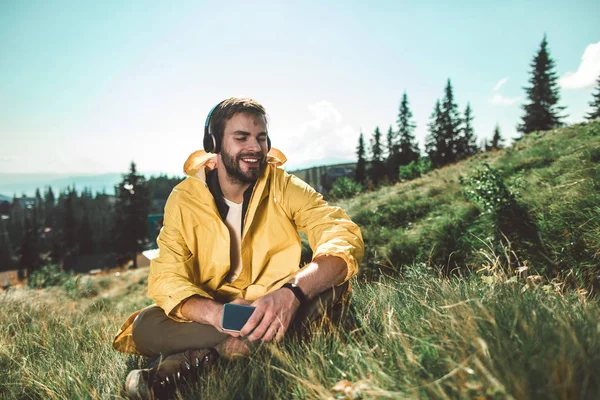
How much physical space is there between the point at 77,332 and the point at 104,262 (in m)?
95.5

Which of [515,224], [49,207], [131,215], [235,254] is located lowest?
[49,207]

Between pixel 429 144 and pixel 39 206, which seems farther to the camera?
pixel 39 206

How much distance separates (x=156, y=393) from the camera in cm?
191

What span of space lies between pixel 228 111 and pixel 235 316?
185cm

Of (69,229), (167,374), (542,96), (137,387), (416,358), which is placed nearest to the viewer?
(416,358)

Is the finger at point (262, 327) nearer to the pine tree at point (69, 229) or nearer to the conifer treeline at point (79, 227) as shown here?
the conifer treeline at point (79, 227)

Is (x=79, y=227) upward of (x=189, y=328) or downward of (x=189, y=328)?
downward

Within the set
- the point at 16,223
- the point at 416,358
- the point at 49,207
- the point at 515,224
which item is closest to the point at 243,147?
the point at 416,358

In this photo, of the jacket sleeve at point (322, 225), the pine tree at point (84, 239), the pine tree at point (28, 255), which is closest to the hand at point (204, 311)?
the jacket sleeve at point (322, 225)

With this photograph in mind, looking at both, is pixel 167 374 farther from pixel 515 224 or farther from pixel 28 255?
pixel 28 255

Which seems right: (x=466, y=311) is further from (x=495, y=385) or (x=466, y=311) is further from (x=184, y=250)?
(x=184, y=250)

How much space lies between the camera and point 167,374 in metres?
2.08

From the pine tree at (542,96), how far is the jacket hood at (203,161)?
47.4 meters

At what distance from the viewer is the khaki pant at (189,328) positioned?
7.64 ft
